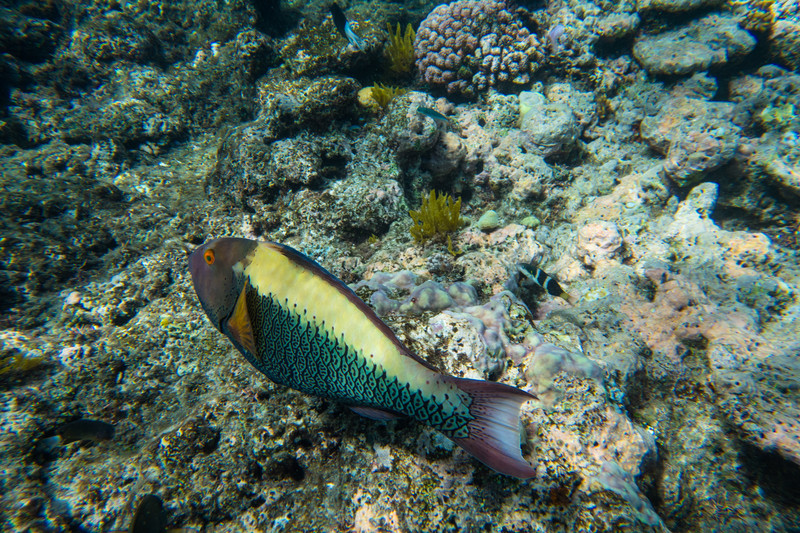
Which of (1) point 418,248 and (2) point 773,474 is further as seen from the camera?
(1) point 418,248

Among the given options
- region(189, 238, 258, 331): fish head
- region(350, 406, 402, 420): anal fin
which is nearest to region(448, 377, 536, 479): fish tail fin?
region(350, 406, 402, 420): anal fin

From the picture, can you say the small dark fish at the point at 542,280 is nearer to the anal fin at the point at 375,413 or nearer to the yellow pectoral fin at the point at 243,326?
the anal fin at the point at 375,413

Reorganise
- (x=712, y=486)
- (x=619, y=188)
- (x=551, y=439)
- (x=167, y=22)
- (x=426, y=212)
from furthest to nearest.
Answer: (x=167, y=22) → (x=619, y=188) → (x=426, y=212) → (x=712, y=486) → (x=551, y=439)

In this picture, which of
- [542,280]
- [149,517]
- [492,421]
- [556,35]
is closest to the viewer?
[492,421]

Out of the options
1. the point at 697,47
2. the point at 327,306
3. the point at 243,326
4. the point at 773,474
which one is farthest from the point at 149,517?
the point at 697,47

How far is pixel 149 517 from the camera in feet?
5.49

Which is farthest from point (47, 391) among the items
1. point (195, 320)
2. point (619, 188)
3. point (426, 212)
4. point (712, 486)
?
point (619, 188)

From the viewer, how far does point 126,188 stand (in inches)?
201

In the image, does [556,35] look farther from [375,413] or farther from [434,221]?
[375,413]

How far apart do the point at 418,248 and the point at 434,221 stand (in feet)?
1.71

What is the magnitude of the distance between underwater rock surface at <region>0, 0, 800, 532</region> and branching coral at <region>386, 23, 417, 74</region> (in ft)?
0.45

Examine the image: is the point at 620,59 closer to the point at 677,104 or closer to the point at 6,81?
the point at 677,104

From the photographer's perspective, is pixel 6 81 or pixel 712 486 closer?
pixel 712 486

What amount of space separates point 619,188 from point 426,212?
12.8 feet
